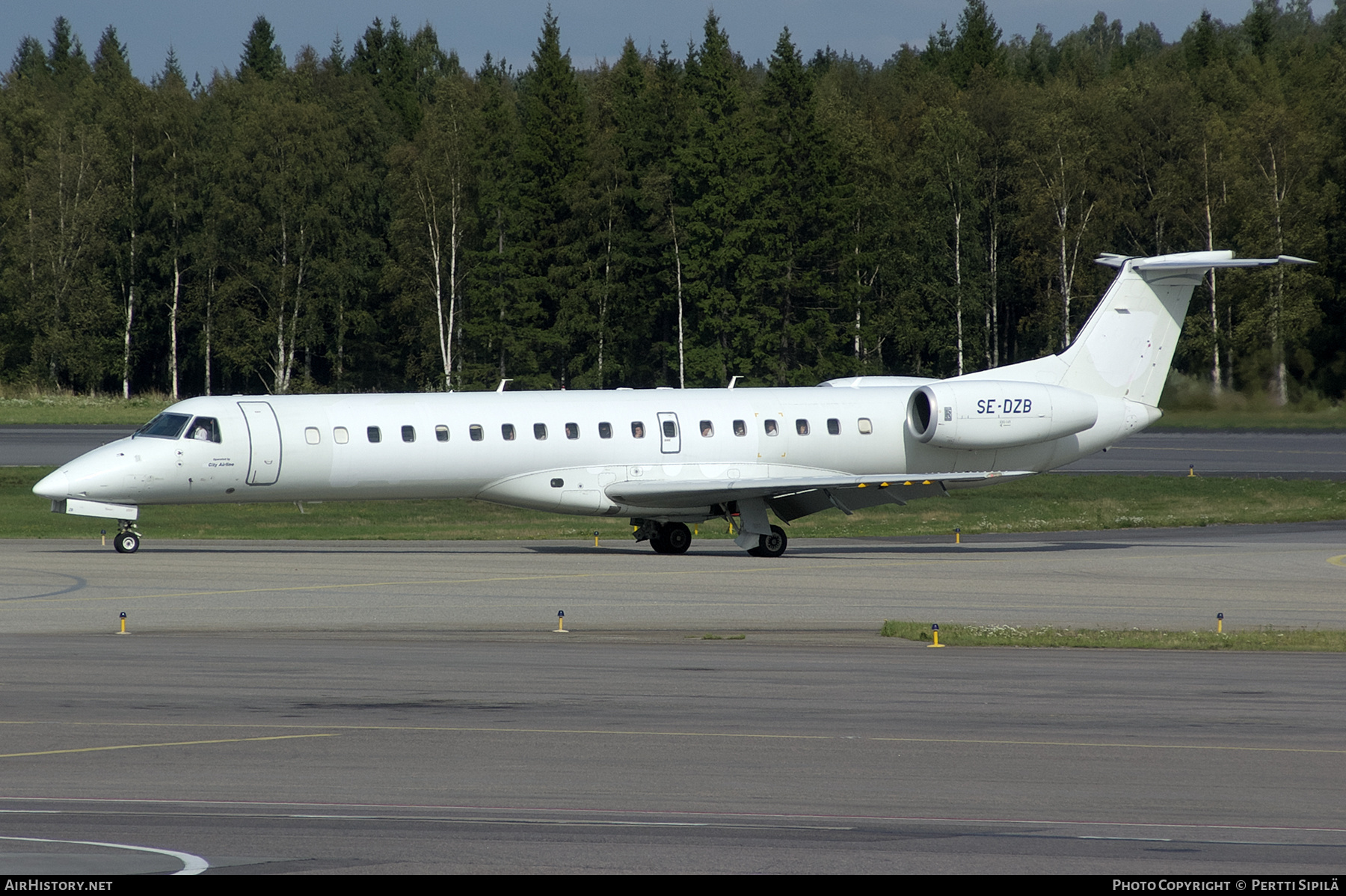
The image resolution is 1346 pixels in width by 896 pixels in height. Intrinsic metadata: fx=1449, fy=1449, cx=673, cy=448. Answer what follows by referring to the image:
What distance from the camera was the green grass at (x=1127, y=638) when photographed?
17906 millimetres

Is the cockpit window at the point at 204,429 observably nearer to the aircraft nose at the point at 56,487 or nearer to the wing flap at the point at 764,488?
the aircraft nose at the point at 56,487

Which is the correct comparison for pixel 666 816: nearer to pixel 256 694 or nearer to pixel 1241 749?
pixel 1241 749

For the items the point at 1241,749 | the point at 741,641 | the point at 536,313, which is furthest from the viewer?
the point at 536,313

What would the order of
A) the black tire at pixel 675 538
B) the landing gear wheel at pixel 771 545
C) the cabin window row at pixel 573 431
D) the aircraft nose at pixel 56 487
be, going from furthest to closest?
the black tire at pixel 675 538 → the landing gear wheel at pixel 771 545 → the cabin window row at pixel 573 431 → the aircraft nose at pixel 56 487

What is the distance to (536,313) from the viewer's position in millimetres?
78812

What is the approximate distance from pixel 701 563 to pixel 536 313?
52144mm

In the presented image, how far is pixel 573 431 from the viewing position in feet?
96.0

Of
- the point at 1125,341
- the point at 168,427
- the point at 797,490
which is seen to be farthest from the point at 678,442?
the point at 1125,341

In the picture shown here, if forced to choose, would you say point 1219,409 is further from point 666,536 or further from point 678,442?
point 678,442

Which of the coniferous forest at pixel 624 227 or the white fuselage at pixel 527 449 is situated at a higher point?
the coniferous forest at pixel 624 227

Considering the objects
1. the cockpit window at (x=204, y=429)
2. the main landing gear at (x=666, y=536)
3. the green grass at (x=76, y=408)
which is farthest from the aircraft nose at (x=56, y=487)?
the green grass at (x=76, y=408)

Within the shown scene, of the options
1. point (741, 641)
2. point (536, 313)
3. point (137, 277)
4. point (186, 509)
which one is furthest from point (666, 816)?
point (137, 277)

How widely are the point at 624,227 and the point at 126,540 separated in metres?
55.5

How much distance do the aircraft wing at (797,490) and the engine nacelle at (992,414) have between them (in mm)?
1026
